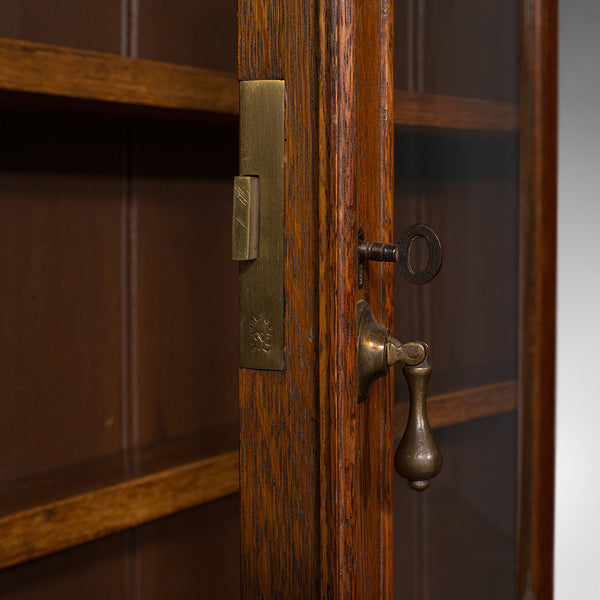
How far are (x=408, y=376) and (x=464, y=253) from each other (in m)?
0.31

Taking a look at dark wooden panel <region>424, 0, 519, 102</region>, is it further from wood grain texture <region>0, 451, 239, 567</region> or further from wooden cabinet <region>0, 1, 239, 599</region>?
wood grain texture <region>0, 451, 239, 567</region>

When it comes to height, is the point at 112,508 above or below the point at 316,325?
below

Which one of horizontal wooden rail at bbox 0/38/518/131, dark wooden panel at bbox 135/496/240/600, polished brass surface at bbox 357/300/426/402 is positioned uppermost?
horizontal wooden rail at bbox 0/38/518/131

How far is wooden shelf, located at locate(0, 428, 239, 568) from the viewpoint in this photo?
527mm

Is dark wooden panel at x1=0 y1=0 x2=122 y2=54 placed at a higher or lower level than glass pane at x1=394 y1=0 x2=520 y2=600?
higher

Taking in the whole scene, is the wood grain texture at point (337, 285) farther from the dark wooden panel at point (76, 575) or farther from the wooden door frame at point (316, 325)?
the dark wooden panel at point (76, 575)

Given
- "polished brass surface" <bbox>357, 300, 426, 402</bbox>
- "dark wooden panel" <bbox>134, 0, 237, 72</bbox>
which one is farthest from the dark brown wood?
"polished brass surface" <bbox>357, 300, 426, 402</bbox>

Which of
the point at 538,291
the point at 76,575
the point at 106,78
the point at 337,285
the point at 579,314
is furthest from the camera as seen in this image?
the point at 579,314

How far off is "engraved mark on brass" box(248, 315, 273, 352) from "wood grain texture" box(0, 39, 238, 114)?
0.75 feet

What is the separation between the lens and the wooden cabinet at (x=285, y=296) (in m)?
0.40

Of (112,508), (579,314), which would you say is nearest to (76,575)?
(112,508)

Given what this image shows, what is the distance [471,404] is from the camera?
2.59 ft

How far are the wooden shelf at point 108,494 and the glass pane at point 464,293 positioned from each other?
0.57ft

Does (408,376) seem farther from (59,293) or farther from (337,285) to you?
(59,293)
